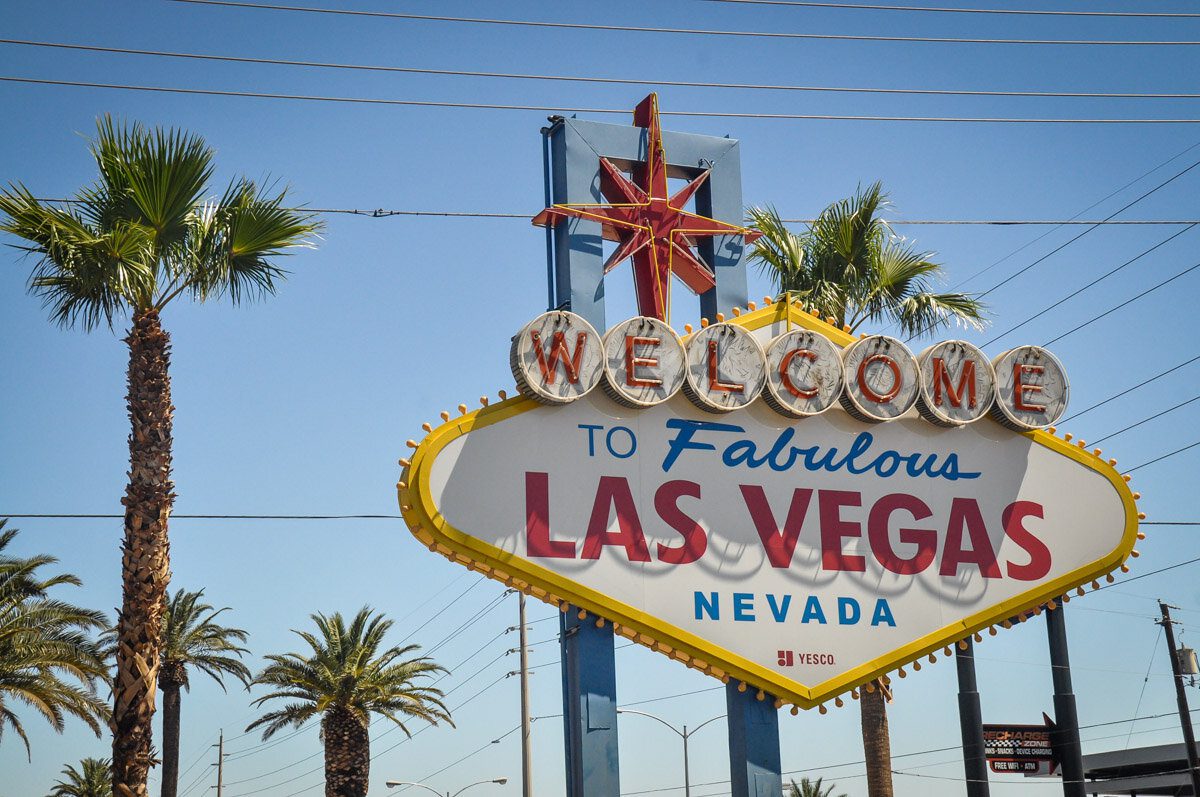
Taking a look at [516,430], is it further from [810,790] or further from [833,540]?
[810,790]

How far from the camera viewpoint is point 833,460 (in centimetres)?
1791

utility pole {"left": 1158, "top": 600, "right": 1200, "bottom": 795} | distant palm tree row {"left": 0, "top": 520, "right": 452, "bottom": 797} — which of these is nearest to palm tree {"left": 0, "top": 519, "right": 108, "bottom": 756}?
distant palm tree row {"left": 0, "top": 520, "right": 452, "bottom": 797}

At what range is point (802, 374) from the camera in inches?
700

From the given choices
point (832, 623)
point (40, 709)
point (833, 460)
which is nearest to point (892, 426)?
point (833, 460)

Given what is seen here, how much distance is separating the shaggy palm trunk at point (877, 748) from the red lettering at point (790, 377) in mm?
6837

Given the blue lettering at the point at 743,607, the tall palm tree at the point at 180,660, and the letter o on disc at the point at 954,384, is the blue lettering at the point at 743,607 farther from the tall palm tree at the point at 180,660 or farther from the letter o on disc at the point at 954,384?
the tall palm tree at the point at 180,660

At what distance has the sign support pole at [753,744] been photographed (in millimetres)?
16438

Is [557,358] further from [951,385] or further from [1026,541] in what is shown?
[1026,541]

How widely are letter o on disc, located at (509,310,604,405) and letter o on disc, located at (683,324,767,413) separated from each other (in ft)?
4.18

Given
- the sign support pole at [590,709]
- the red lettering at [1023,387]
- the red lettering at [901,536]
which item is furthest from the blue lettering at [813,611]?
the red lettering at [1023,387]

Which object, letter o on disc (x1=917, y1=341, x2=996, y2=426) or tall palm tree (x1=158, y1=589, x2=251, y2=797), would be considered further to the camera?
tall palm tree (x1=158, y1=589, x2=251, y2=797)

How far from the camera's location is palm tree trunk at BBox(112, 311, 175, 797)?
16750mm

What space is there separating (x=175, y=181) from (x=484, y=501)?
19.9ft

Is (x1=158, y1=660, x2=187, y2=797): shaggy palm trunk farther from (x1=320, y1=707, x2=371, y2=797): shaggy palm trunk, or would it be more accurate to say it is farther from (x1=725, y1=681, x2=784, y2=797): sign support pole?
(x1=725, y1=681, x2=784, y2=797): sign support pole
